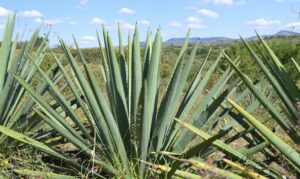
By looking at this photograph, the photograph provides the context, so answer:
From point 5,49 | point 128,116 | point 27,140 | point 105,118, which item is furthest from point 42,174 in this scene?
point 5,49

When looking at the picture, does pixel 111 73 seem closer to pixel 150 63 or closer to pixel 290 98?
pixel 150 63

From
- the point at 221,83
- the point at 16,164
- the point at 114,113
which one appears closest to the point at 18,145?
the point at 16,164

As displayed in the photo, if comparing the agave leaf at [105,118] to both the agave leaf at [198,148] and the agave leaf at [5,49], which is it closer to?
the agave leaf at [198,148]

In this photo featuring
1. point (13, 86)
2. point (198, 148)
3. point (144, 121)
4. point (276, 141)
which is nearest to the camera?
point (276, 141)

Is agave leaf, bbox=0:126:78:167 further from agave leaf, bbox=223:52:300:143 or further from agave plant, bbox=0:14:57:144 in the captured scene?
agave leaf, bbox=223:52:300:143

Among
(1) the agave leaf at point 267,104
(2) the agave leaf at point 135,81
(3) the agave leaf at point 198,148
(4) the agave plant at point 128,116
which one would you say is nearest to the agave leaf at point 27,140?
(4) the agave plant at point 128,116

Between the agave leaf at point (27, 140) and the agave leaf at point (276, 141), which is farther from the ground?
the agave leaf at point (276, 141)

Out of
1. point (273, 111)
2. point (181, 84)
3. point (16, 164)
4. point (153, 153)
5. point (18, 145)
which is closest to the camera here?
point (273, 111)

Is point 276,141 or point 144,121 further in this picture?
point 144,121

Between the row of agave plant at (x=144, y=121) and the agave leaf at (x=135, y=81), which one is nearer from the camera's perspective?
the row of agave plant at (x=144, y=121)

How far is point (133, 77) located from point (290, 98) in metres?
0.98

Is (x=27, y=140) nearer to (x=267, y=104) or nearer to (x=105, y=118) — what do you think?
(x=105, y=118)

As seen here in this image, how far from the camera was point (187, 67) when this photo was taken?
309 centimetres

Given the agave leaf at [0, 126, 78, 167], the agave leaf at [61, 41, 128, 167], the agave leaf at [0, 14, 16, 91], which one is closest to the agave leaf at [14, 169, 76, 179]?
the agave leaf at [0, 126, 78, 167]
